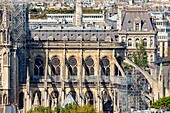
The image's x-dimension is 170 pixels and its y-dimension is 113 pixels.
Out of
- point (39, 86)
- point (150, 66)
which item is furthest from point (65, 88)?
point (150, 66)

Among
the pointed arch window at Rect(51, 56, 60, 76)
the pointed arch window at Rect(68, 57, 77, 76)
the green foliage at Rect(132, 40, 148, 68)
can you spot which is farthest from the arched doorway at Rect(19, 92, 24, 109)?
the green foliage at Rect(132, 40, 148, 68)

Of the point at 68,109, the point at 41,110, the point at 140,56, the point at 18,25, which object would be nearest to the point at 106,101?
the point at 18,25

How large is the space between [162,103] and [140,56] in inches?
1312

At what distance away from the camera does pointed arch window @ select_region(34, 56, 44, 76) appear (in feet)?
511

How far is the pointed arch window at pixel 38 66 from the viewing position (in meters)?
156

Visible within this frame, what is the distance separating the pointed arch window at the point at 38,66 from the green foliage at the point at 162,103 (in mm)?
16208

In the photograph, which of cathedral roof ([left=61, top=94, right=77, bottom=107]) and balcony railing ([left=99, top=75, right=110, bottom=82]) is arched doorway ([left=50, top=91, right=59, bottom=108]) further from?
cathedral roof ([left=61, top=94, right=77, bottom=107])

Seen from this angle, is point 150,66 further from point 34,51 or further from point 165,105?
point 165,105

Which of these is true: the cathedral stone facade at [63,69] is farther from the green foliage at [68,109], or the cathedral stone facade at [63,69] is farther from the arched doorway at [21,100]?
the green foliage at [68,109]

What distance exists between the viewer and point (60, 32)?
160 meters

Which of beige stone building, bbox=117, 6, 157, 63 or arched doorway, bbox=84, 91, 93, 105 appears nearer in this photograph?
arched doorway, bbox=84, 91, 93, 105

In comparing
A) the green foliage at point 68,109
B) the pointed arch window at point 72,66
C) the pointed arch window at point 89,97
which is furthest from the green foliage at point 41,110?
the pointed arch window at point 72,66

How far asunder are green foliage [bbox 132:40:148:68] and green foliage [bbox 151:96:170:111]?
22.4 metres

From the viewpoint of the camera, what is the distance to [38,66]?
156 metres
